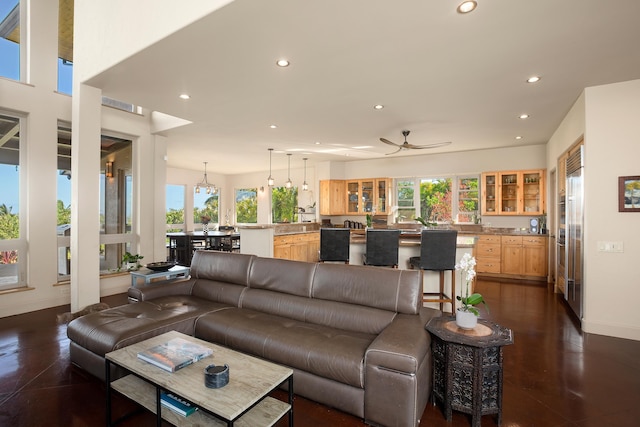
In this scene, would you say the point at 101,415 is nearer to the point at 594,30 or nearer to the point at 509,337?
the point at 509,337

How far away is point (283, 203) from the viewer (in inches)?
408

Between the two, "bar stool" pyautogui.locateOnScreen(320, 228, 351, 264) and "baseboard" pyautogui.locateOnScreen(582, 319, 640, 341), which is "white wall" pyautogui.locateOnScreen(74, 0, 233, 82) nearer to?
"bar stool" pyautogui.locateOnScreen(320, 228, 351, 264)

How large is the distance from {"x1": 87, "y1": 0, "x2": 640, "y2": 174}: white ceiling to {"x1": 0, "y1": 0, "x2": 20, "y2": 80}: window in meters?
1.57

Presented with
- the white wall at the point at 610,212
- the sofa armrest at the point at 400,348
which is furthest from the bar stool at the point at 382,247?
the white wall at the point at 610,212

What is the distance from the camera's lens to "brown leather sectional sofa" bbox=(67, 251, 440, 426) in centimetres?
189

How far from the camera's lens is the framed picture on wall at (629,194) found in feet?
11.2

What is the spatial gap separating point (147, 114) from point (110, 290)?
3156mm

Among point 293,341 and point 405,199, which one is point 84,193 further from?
point 405,199

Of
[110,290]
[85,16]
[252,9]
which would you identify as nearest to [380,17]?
[252,9]

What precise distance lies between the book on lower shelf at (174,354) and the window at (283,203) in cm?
802

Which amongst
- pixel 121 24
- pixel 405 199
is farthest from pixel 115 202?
pixel 405 199

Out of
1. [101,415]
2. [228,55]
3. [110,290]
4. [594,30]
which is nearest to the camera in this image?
[101,415]

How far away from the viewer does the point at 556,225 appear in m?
5.50

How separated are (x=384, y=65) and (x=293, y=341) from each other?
2719mm
